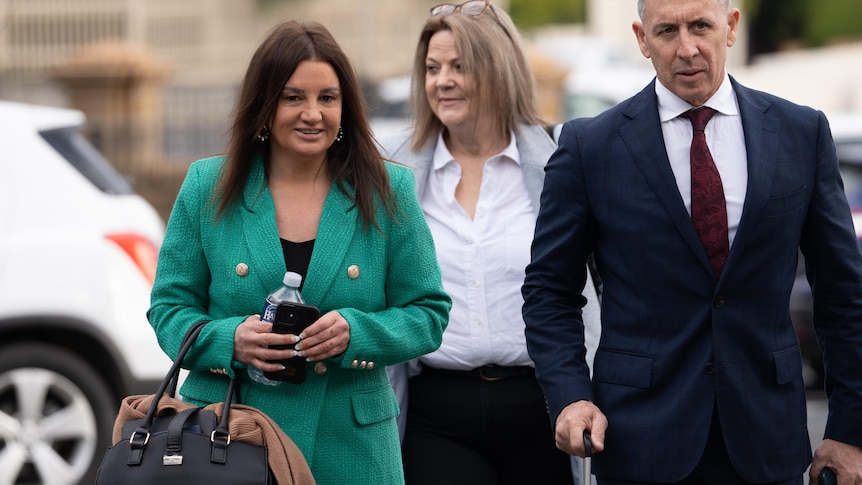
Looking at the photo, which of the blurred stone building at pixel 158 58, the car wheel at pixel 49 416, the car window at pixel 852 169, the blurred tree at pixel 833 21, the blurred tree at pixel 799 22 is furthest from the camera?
the blurred tree at pixel 799 22

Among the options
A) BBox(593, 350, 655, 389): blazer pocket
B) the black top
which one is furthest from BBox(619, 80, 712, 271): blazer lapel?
the black top

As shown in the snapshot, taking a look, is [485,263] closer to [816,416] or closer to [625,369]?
[625,369]

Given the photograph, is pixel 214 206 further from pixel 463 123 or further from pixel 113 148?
pixel 113 148

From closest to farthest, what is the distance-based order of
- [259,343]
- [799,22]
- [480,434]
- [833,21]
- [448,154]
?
[259,343], [480,434], [448,154], [833,21], [799,22]

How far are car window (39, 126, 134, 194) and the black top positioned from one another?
3.94 m

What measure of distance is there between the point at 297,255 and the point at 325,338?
29 cm

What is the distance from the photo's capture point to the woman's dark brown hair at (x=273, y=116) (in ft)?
11.3

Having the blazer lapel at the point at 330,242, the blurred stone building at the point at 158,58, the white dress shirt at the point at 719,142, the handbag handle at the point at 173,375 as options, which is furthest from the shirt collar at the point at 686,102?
the blurred stone building at the point at 158,58

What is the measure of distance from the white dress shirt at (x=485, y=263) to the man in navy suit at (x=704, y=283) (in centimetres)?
68

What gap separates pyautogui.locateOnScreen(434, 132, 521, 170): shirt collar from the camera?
171 inches

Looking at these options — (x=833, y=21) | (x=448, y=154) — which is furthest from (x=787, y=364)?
(x=833, y=21)

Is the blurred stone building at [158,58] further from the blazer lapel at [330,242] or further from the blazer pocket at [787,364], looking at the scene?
the blazer pocket at [787,364]

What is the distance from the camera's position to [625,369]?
130 inches

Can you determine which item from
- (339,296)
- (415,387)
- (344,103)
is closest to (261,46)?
(344,103)
